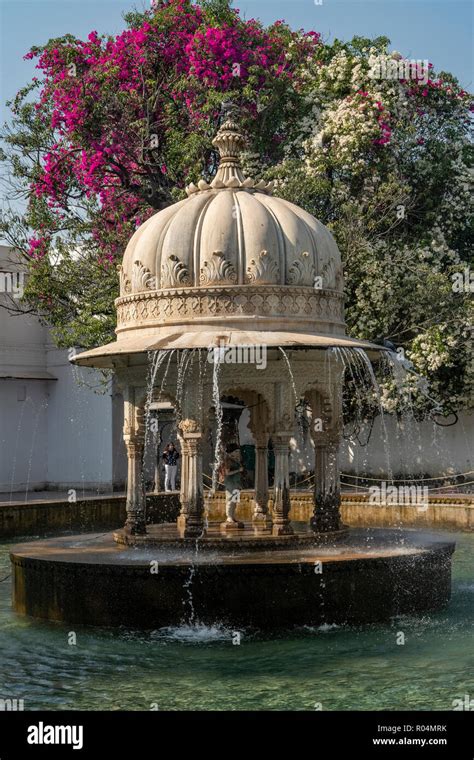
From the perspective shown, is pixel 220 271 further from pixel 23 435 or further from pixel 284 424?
pixel 23 435

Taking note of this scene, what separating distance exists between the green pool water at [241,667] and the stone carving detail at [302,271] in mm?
4130

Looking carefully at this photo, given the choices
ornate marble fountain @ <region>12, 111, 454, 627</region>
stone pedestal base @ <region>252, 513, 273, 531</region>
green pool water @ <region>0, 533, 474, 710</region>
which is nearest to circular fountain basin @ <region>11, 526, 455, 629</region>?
ornate marble fountain @ <region>12, 111, 454, 627</region>

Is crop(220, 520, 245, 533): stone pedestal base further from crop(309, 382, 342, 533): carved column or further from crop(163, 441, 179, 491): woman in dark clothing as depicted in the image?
crop(163, 441, 179, 491): woman in dark clothing

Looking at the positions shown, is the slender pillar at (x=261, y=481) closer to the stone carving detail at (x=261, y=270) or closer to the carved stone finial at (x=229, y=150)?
the stone carving detail at (x=261, y=270)

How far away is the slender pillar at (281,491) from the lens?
13.6 m

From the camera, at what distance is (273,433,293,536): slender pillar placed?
13.6 meters

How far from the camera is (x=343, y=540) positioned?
14.1 meters

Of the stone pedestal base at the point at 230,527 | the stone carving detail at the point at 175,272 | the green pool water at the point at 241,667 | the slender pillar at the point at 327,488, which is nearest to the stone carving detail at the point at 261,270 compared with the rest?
the stone carving detail at the point at 175,272

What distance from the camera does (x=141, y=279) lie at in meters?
14.0

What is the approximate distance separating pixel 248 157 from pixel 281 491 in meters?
12.4

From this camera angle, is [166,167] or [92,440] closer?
[166,167]
